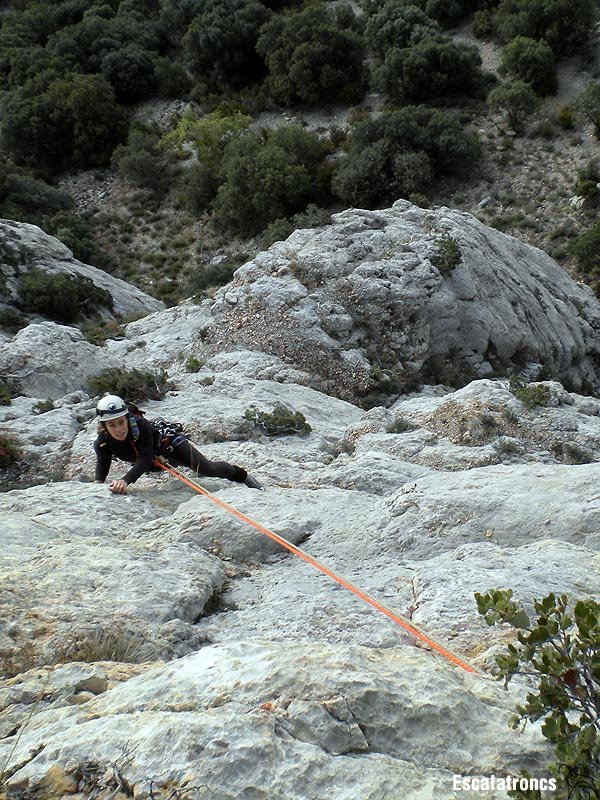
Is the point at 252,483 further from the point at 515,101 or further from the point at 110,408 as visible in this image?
the point at 515,101

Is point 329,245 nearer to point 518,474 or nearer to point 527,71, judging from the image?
point 518,474

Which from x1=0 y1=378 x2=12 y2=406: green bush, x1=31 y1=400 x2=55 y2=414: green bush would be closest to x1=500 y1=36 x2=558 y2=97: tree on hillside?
x1=31 y1=400 x2=55 y2=414: green bush

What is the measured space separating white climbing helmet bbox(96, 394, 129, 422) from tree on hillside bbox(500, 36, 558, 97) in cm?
3690

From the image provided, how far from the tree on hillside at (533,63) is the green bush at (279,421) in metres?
33.8

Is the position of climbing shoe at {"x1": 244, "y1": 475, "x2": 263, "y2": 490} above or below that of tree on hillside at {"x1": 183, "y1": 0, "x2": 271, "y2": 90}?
below

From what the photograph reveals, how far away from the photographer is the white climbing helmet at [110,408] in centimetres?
716

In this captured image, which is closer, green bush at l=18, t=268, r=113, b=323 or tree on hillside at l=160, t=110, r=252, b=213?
green bush at l=18, t=268, r=113, b=323

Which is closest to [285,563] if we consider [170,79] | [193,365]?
[193,365]

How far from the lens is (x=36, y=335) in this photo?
42.3 ft

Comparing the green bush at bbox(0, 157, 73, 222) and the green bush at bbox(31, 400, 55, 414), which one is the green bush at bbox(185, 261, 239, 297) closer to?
the green bush at bbox(31, 400, 55, 414)

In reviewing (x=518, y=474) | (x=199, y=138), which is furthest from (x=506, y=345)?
(x=199, y=138)

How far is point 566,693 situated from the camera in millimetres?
2693

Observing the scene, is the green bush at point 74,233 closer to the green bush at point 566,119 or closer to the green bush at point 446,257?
the green bush at point 446,257

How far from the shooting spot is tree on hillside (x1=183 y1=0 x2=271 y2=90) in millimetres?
44188
